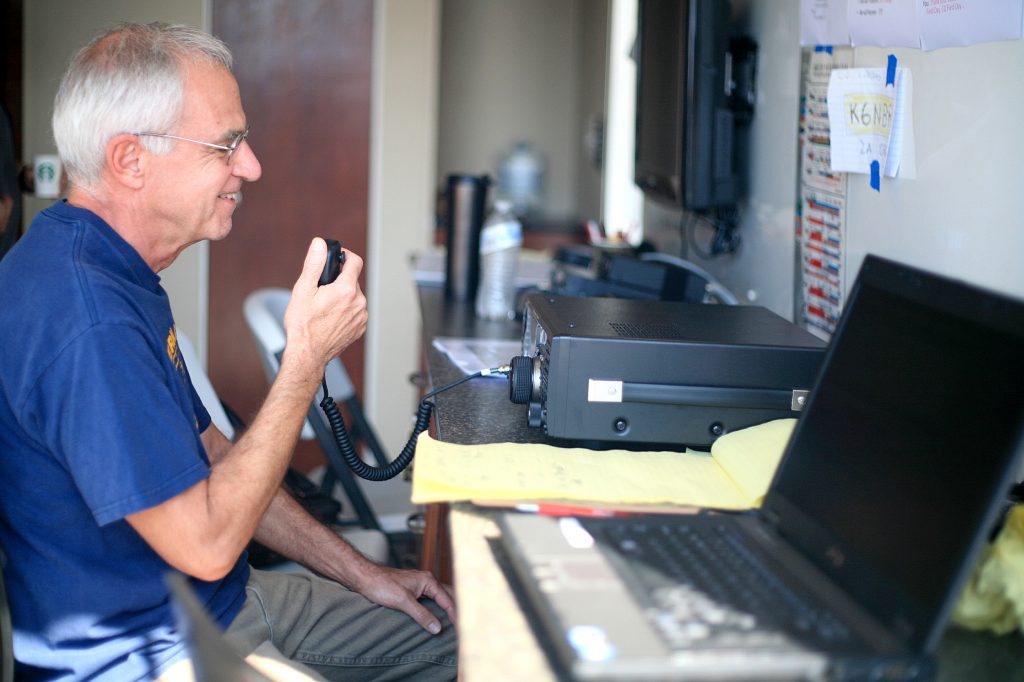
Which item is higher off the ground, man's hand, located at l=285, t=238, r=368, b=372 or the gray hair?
the gray hair

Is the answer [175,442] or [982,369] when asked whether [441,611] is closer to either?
[175,442]

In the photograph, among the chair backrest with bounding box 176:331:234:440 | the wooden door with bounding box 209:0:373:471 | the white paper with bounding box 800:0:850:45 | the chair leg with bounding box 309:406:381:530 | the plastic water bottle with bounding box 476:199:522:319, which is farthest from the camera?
the wooden door with bounding box 209:0:373:471

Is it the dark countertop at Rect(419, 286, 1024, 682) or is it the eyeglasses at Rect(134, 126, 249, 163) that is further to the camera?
the eyeglasses at Rect(134, 126, 249, 163)

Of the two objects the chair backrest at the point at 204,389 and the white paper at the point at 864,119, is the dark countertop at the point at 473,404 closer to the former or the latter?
the chair backrest at the point at 204,389

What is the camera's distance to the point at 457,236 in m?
2.80

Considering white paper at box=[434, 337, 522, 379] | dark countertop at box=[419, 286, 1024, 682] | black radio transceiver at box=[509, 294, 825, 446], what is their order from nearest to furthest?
dark countertop at box=[419, 286, 1024, 682], black radio transceiver at box=[509, 294, 825, 446], white paper at box=[434, 337, 522, 379]

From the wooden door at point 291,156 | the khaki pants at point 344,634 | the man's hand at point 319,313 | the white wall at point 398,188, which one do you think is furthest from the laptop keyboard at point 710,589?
the wooden door at point 291,156

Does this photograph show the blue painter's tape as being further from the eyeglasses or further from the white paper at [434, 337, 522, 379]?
the eyeglasses

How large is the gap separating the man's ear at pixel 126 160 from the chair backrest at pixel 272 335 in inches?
34.7

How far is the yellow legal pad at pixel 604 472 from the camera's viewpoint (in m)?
1.11

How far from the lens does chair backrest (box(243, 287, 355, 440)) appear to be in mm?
2428

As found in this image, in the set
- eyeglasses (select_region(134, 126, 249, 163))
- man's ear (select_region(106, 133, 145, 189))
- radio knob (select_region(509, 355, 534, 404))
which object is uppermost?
eyeglasses (select_region(134, 126, 249, 163))

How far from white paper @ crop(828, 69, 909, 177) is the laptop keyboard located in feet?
2.51

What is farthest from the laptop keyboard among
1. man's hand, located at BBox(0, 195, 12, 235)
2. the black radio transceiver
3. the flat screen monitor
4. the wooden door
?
the wooden door
